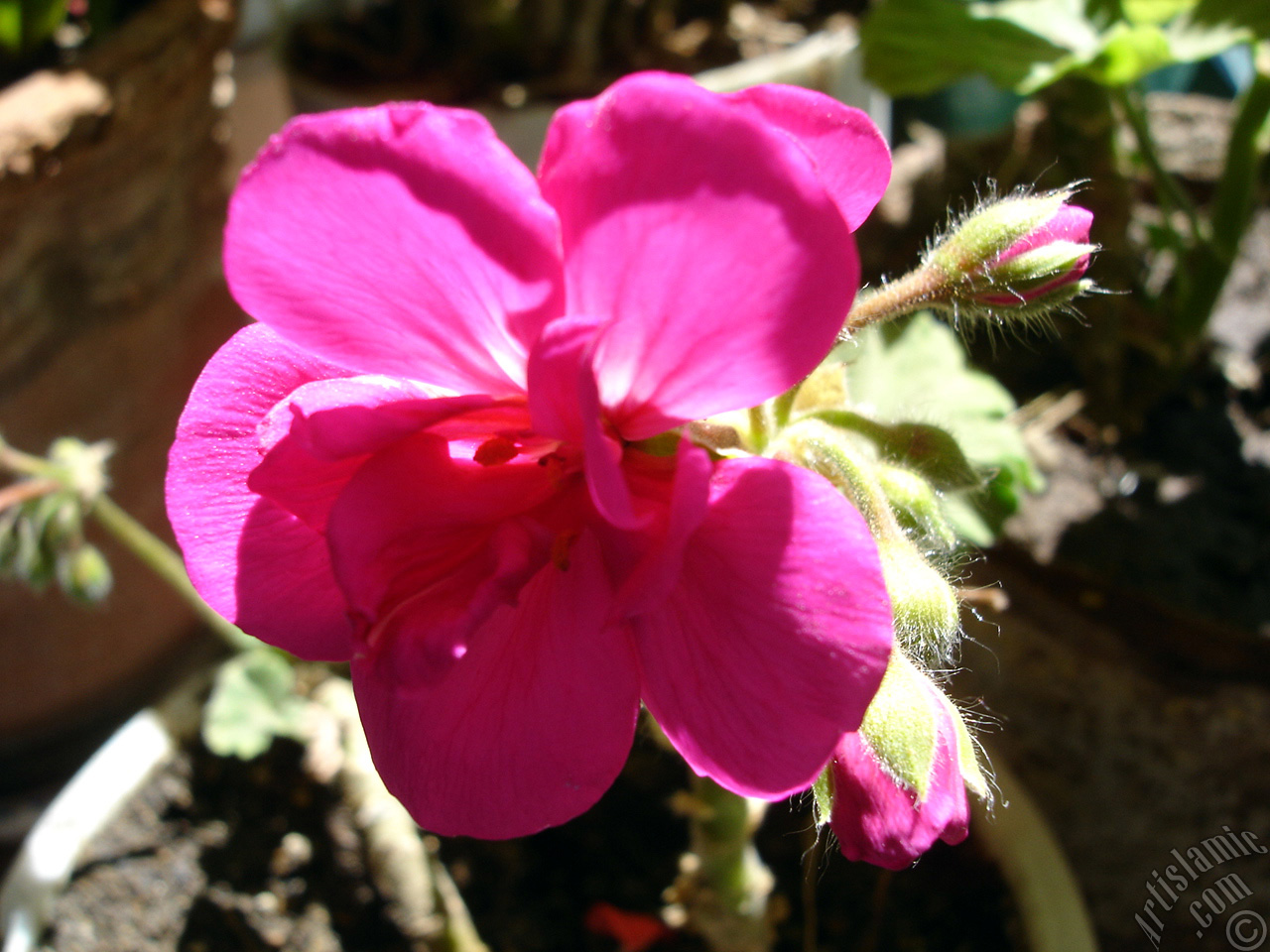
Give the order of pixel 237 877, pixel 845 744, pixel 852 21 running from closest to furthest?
pixel 845 744 → pixel 237 877 → pixel 852 21

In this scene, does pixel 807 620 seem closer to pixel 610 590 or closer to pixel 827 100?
pixel 610 590

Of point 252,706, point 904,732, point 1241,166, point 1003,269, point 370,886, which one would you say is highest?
point 1003,269

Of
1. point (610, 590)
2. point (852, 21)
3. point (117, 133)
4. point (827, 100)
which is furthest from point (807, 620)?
point (852, 21)

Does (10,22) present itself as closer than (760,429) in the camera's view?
No

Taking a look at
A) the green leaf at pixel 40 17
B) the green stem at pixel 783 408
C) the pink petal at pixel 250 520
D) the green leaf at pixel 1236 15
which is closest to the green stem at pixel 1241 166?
the green leaf at pixel 1236 15

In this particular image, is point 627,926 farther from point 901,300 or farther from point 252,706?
point 901,300

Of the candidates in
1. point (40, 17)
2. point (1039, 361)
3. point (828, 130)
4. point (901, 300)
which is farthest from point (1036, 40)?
point (40, 17)

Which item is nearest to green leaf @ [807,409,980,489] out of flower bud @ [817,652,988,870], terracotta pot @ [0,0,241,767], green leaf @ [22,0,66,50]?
flower bud @ [817,652,988,870]

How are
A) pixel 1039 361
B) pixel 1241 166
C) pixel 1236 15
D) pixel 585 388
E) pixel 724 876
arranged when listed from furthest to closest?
pixel 1039 361 → pixel 1241 166 → pixel 1236 15 → pixel 724 876 → pixel 585 388
